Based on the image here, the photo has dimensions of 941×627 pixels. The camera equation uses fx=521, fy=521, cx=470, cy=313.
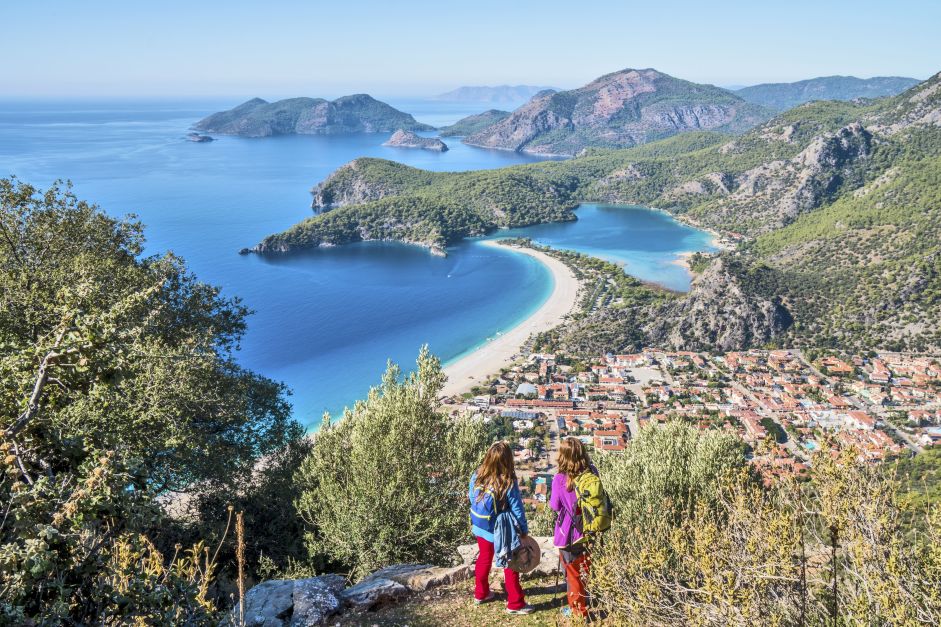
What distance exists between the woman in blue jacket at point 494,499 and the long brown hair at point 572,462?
0.49m

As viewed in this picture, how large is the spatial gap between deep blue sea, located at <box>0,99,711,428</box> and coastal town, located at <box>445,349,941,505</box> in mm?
11120

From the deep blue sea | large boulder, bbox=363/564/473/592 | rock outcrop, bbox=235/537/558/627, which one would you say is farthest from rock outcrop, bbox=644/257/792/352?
rock outcrop, bbox=235/537/558/627

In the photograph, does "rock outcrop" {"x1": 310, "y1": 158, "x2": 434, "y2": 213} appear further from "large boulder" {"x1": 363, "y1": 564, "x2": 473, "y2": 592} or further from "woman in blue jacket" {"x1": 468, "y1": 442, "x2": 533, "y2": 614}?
"woman in blue jacket" {"x1": 468, "y1": 442, "x2": 533, "y2": 614}

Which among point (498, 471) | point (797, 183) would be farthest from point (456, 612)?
point (797, 183)

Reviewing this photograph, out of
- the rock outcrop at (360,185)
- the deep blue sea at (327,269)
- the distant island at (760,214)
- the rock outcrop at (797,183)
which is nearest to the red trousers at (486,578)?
the deep blue sea at (327,269)

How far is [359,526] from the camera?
7742 millimetres

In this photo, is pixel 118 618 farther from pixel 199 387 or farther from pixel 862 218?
pixel 862 218

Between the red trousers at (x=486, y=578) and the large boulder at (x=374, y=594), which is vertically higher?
the red trousers at (x=486, y=578)

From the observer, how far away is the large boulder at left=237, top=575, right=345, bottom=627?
17.7 feet

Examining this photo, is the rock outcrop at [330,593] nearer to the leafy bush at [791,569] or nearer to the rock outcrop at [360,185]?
the leafy bush at [791,569]

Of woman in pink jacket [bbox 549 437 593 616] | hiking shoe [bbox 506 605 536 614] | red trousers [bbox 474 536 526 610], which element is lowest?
hiking shoe [bbox 506 605 536 614]

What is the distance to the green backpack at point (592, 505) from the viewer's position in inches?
193

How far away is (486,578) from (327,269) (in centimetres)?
7285

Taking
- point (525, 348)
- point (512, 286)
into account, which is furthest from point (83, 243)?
point (512, 286)
